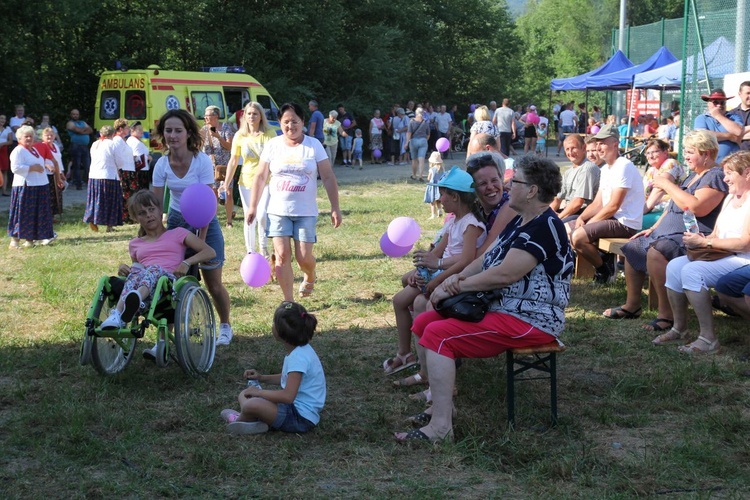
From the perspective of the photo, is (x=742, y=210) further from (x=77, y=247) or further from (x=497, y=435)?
(x=77, y=247)

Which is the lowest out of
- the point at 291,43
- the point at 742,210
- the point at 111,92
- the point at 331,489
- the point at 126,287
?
the point at 331,489

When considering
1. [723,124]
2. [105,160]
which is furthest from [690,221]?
[105,160]

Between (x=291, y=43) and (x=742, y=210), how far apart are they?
2345 centimetres

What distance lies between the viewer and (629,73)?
2467 cm

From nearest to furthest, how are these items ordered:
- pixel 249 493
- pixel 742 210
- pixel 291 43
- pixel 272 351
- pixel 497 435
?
pixel 249 493 < pixel 497 435 < pixel 742 210 < pixel 272 351 < pixel 291 43

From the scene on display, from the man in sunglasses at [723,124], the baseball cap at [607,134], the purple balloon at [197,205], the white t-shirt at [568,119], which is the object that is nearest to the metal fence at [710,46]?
the man in sunglasses at [723,124]

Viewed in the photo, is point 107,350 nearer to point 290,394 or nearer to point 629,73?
point 290,394

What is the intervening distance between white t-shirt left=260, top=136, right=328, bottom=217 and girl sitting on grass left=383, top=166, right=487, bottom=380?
6.00 ft

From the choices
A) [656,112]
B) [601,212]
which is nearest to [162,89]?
[601,212]

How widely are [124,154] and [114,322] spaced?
824 centimetres

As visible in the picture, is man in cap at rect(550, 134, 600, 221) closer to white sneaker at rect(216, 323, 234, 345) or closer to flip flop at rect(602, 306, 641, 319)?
flip flop at rect(602, 306, 641, 319)

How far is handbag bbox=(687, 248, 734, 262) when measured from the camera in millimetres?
6254

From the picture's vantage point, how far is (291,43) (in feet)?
92.2

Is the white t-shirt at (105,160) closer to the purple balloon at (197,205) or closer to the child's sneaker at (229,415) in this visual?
the purple balloon at (197,205)
